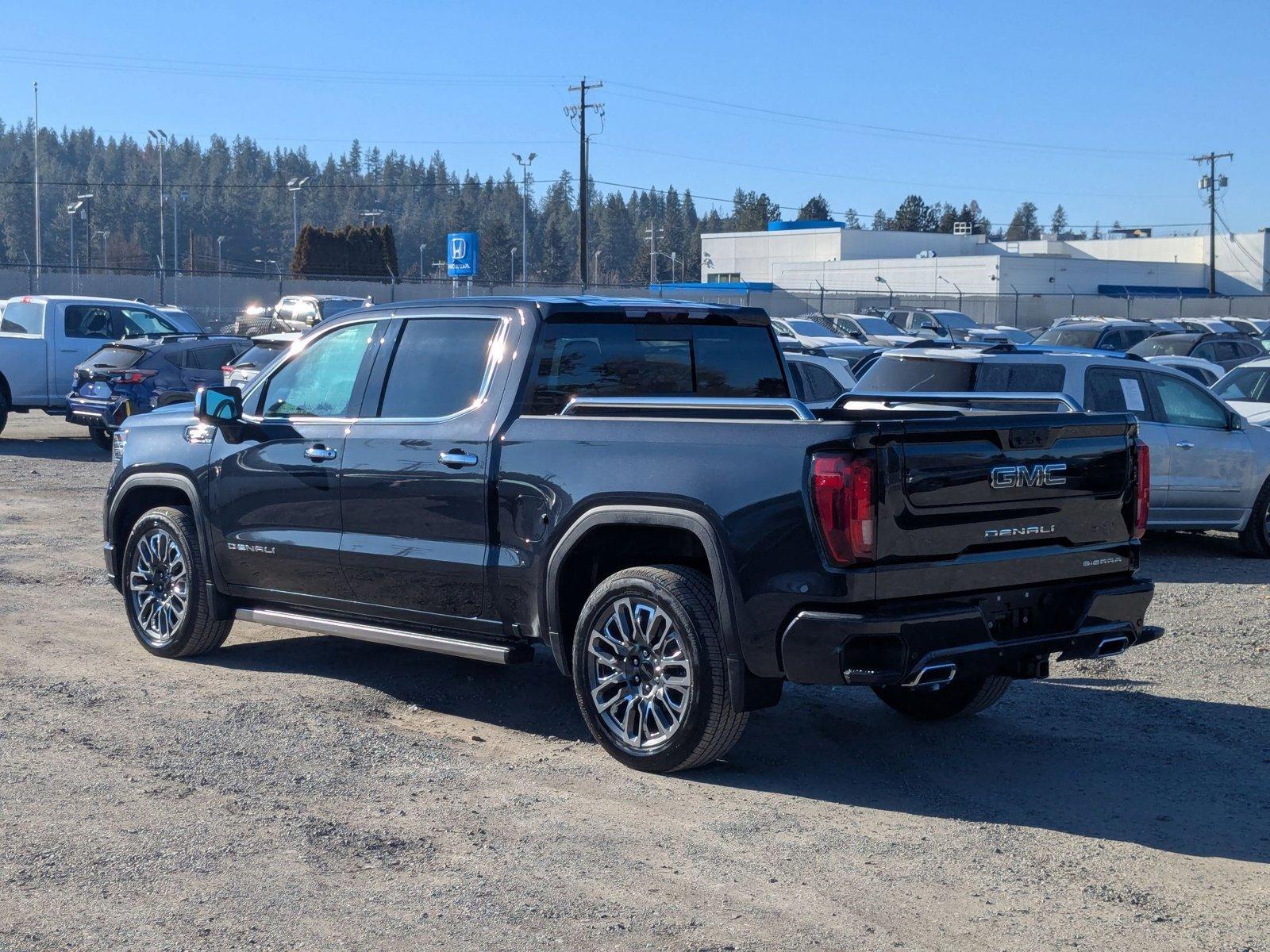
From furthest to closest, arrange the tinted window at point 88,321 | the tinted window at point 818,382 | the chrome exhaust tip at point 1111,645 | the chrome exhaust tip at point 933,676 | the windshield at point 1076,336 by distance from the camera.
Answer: the windshield at point 1076,336, the tinted window at point 88,321, the tinted window at point 818,382, the chrome exhaust tip at point 1111,645, the chrome exhaust tip at point 933,676

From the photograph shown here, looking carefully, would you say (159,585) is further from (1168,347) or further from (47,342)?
(1168,347)

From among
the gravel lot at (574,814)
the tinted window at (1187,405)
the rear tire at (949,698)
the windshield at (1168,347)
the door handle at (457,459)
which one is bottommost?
the gravel lot at (574,814)

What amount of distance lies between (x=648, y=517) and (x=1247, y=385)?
12.6m

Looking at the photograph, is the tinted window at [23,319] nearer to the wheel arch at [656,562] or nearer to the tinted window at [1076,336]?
the wheel arch at [656,562]

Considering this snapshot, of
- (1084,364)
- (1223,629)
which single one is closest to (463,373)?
(1223,629)

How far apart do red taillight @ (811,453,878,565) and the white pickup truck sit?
18649 millimetres

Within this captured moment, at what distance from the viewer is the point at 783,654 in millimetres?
5414

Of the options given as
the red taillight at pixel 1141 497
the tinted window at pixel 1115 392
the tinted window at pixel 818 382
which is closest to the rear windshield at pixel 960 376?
the tinted window at pixel 1115 392

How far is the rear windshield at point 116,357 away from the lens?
65.1ft

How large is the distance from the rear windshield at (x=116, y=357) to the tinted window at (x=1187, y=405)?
1372 centimetres

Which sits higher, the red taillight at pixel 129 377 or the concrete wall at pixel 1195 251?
the concrete wall at pixel 1195 251

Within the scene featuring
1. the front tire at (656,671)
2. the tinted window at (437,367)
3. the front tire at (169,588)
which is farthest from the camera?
the front tire at (169,588)

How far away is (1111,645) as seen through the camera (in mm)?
6062

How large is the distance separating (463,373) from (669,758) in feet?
6.76
